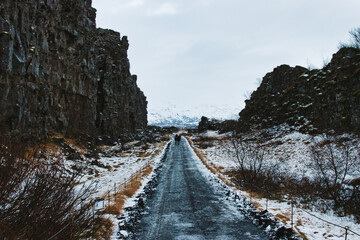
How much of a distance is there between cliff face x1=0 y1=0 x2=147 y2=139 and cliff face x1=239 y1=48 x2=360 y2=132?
27.6 meters

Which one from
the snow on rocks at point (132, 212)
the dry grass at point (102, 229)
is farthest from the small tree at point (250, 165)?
the dry grass at point (102, 229)

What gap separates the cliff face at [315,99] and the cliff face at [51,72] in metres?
27.6

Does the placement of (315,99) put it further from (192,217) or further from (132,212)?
(132,212)

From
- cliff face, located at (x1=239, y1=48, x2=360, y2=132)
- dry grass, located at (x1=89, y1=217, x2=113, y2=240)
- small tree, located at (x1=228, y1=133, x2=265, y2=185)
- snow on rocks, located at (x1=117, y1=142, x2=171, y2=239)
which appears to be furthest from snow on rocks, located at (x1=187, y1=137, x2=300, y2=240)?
cliff face, located at (x1=239, y1=48, x2=360, y2=132)

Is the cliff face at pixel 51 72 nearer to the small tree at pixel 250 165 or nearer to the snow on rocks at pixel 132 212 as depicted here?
the snow on rocks at pixel 132 212

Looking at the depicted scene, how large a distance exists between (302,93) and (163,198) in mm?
42231

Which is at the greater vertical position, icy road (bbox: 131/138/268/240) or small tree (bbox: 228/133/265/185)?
small tree (bbox: 228/133/265/185)

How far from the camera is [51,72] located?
30.0 metres

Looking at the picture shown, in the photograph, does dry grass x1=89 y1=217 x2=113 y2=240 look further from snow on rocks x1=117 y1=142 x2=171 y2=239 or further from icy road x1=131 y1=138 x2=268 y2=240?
icy road x1=131 y1=138 x2=268 y2=240

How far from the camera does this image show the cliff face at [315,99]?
31.4 metres

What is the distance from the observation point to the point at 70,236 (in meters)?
5.70

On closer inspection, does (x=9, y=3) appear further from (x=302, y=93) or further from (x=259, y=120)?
(x=259, y=120)

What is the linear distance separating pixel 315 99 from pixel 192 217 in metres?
37.1

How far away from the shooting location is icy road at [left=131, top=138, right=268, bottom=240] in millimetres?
9297
